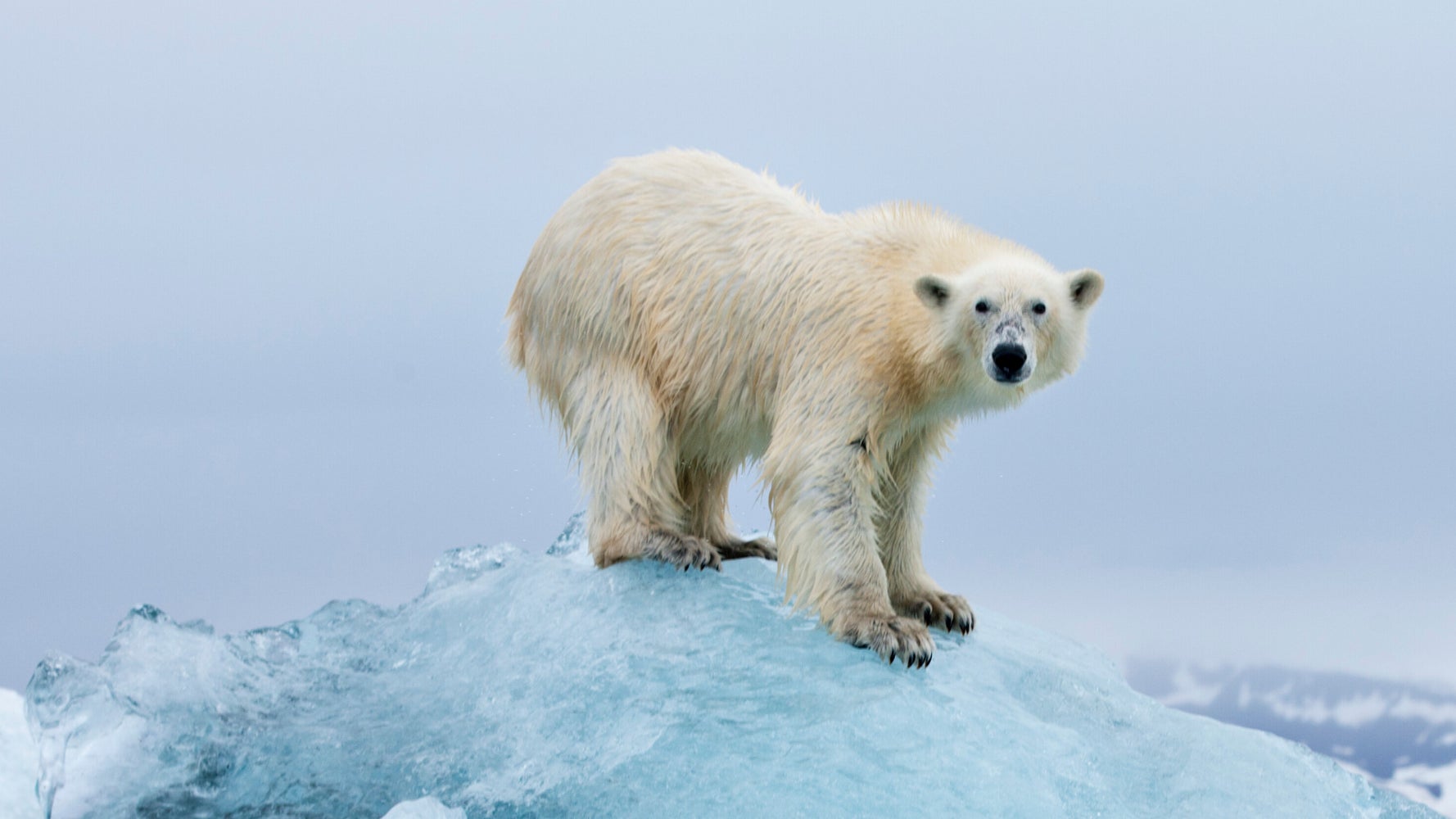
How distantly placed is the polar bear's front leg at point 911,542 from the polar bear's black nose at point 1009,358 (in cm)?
127

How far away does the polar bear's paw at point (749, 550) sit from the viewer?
7957 mm

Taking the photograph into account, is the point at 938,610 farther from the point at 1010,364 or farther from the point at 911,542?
the point at 1010,364

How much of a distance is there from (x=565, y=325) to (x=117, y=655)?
3.00 metres

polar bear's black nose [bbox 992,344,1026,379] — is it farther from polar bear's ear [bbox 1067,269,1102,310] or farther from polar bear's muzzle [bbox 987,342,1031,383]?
polar bear's ear [bbox 1067,269,1102,310]

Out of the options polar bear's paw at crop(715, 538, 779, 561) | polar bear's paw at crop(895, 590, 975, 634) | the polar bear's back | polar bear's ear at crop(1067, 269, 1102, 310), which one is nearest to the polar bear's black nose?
polar bear's ear at crop(1067, 269, 1102, 310)

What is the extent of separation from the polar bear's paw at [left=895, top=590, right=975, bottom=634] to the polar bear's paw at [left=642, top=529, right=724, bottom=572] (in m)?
1.05

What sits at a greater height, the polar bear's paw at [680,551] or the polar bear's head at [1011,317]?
the polar bear's head at [1011,317]

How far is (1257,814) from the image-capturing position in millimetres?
5930

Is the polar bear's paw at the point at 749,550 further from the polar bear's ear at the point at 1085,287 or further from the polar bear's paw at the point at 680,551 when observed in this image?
the polar bear's ear at the point at 1085,287

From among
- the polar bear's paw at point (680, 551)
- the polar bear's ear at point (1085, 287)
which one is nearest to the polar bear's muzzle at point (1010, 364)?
the polar bear's ear at point (1085, 287)

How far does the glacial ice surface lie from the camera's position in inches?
227

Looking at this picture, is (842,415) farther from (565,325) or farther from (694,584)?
(565,325)

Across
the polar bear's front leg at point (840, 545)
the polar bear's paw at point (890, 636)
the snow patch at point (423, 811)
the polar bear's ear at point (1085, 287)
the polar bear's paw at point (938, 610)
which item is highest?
the polar bear's ear at point (1085, 287)

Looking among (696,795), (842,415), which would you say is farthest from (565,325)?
(696,795)
